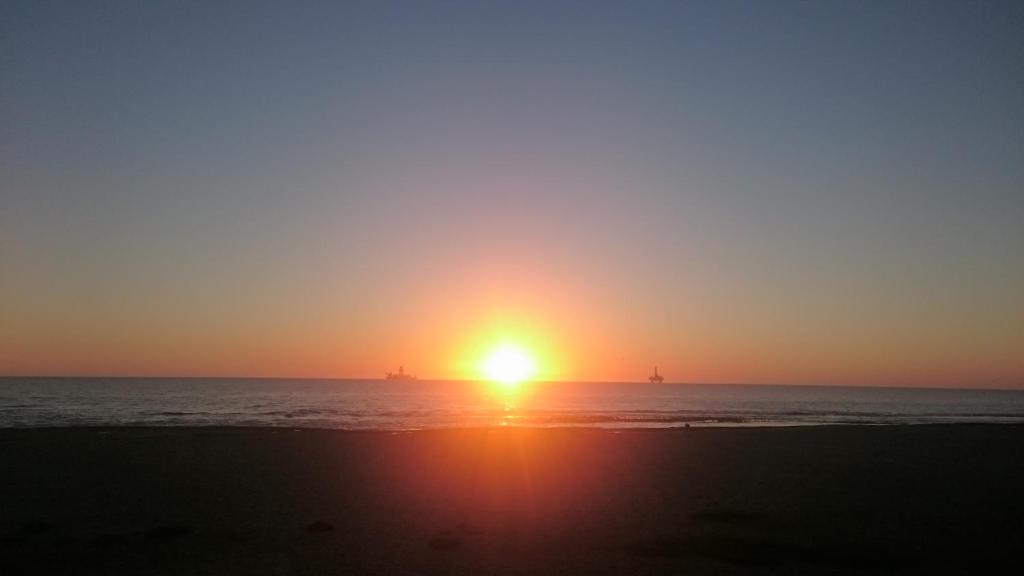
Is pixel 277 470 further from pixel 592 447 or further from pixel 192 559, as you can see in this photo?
pixel 592 447

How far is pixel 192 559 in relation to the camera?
10.7 metres

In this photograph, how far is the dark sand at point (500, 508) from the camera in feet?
35.4

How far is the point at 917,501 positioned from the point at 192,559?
49.9 ft

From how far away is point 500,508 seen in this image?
1520 centimetres

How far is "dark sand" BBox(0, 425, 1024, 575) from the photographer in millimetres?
10781

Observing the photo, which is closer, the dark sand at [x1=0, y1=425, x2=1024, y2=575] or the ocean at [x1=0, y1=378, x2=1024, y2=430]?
the dark sand at [x1=0, y1=425, x2=1024, y2=575]

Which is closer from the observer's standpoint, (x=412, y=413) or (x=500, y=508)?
(x=500, y=508)

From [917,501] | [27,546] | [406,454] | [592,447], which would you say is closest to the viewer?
[27,546]

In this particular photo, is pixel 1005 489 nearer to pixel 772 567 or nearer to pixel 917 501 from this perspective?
pixel 917 501

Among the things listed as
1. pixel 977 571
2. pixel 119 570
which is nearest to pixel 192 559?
pixel 119 570

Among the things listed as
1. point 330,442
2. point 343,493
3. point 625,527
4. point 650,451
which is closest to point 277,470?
point 343,493

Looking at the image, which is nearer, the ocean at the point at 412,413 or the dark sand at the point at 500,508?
the dark sand at the point at 500,508

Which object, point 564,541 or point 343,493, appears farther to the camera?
point 343,493

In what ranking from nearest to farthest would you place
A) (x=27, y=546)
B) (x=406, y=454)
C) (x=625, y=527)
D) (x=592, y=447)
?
(x=27, y=546), (x=625, y=527), (x=406, y=454), (x=592, y=447)
